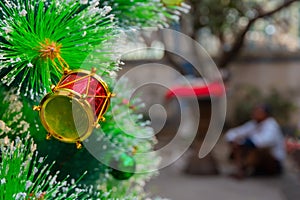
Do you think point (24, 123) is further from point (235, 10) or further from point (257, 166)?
point (235, 10)

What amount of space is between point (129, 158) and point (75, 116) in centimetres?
35

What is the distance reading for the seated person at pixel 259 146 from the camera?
15.5 feet

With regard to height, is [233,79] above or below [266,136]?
below

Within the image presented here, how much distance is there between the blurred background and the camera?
14.1 ft

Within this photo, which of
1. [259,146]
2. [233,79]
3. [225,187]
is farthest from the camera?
[233,79]

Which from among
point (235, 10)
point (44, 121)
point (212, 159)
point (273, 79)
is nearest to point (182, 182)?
point (212, 159)

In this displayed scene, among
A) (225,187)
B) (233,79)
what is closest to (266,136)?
(225,187)

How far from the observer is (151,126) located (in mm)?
1124

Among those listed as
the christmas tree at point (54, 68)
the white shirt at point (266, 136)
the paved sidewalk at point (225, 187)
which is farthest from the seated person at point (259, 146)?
the christmas tree at point (54, 68)

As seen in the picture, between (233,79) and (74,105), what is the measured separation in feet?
24.9

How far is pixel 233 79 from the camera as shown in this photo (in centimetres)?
812

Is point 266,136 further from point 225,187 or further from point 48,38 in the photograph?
point 48,38

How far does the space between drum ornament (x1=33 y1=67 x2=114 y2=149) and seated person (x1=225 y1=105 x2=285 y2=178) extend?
4.13m

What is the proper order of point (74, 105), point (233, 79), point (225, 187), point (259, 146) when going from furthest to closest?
point (233, 79) → point (259, 146) → point (225, 187) → point (74, 105)
